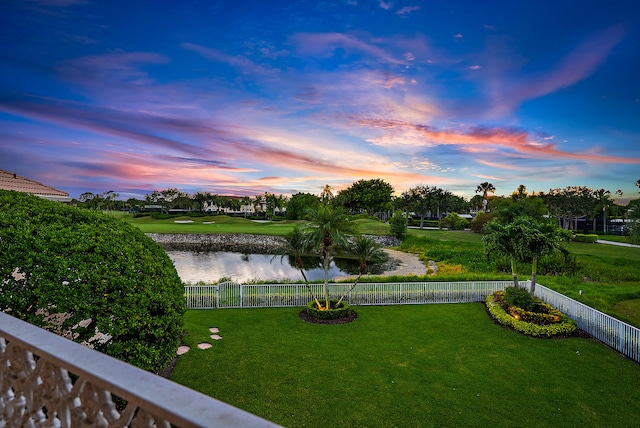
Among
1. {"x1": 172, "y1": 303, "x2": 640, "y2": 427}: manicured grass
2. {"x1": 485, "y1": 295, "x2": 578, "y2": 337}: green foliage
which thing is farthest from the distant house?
{"x1": 485, "y1": 295, "x2": 578, "y2": 337}: green foliage

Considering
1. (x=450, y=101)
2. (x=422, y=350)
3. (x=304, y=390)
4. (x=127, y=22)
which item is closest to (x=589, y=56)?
(x=450, y=101)

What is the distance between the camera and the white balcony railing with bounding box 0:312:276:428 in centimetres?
122

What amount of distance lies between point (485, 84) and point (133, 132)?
744 inches

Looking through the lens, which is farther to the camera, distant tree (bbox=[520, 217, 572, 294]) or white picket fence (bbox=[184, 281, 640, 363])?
white picket fence (bbox=[184, 281, 640, 363])

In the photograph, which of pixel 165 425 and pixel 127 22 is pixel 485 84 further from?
pixel 165 425

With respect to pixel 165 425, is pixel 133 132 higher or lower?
higher

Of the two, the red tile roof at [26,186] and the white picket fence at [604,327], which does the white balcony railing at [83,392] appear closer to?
the red tile roof at [26,186]

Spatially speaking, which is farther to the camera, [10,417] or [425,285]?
[425,285]

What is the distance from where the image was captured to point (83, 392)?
167 centimetres

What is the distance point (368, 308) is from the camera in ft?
49.5

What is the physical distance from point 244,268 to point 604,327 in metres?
25.4

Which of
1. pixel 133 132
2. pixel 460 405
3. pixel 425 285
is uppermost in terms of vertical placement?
pixel 133 132

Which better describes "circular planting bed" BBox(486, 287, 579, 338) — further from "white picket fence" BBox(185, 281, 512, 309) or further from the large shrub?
the large shrub

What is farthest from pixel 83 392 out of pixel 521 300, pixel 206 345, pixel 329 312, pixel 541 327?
pixel 521 300
